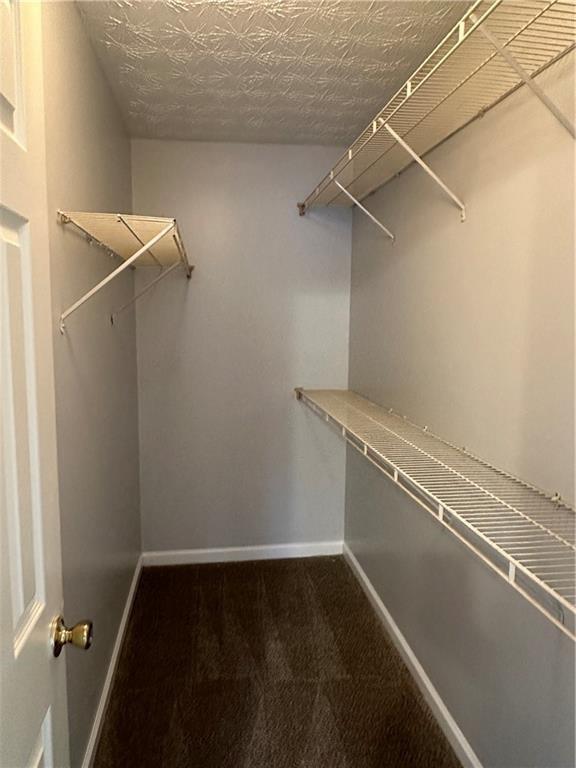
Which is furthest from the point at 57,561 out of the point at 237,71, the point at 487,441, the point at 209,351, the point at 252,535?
the point at 252,535

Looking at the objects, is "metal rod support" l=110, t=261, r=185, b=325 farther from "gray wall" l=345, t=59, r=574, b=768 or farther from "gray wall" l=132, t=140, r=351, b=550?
"gray wall" l=345, t=59, r=574, b=768

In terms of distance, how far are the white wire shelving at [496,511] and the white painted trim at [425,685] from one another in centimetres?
66

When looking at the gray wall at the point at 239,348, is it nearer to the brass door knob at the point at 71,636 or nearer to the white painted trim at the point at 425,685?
the white painted trim at the point at 425,685

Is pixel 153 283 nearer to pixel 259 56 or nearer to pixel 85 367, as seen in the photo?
pixel 85 367

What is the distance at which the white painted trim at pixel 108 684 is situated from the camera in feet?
5.24

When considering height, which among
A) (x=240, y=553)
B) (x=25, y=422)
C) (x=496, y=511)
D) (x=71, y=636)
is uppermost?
(x=25, y=422)

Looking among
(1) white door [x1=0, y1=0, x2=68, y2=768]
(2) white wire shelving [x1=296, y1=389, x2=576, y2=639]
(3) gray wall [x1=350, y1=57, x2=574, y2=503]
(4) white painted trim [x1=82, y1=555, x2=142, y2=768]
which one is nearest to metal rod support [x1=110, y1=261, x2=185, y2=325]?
(3) gray wall [x1=350, y1=57, x2=574, y2=503]

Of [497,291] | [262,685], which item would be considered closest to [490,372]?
[497,291]

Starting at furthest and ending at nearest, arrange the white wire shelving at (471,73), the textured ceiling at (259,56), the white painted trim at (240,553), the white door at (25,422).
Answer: the white painted trim at (240,553) < the textured ceiling at (259,56) < the white wire shelving at (471,73) < the white door at (25,422)

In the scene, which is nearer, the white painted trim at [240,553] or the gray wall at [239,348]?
the gray wall at [239,348]

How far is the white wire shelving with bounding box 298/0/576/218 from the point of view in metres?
1.01

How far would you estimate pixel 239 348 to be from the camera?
9.00 feet

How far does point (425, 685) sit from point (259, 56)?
2.24 m

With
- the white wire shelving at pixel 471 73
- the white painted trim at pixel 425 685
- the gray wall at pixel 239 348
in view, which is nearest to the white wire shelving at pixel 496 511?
the white painted trim at pixel 425 685
